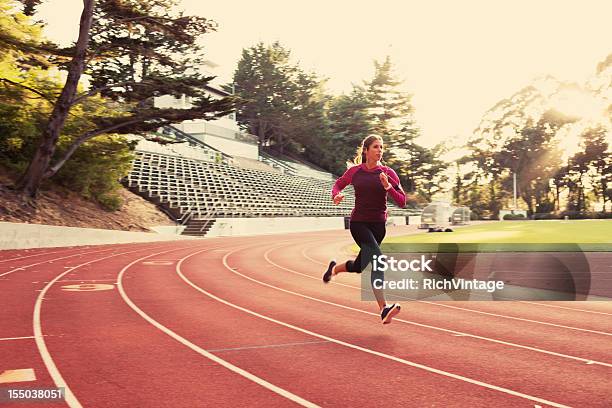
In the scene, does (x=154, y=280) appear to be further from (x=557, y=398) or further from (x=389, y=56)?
(x=389, y=56)

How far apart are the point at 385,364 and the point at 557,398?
5.29 ft

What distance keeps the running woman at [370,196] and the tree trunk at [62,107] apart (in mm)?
22186

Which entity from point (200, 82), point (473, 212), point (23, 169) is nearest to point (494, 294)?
point (200, 82)

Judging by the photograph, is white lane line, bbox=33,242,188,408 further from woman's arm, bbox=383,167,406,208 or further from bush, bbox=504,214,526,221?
bush, bbox=504,214,526,221

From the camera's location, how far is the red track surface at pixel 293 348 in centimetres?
451

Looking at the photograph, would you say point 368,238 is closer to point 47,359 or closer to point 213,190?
point 47,359

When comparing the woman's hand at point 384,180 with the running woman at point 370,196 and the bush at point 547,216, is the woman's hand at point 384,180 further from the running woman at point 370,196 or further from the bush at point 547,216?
the bush at point 547,216

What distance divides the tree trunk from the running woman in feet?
72.8

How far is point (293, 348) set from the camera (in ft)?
20.1

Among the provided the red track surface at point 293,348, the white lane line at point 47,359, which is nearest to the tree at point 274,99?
the red track surface at point 293,348

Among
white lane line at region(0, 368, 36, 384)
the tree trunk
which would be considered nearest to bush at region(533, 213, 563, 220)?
the tree trunk

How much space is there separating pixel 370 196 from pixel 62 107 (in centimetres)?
2259

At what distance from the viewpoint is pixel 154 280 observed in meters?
12.7

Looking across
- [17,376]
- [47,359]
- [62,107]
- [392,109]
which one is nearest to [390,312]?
[47,359]
